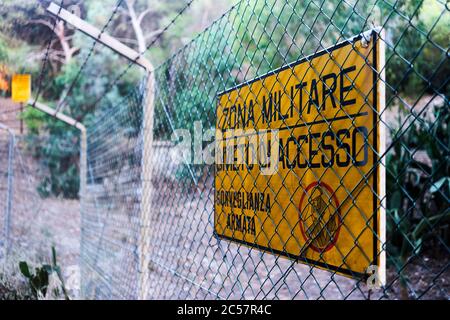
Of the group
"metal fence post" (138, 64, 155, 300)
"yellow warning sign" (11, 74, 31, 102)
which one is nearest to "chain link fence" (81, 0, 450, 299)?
"metal fence post" (138, 64, 155, 300)

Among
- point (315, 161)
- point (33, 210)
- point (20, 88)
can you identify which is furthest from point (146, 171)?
point (33, 210)

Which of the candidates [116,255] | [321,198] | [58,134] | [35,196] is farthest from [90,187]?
[58,134]

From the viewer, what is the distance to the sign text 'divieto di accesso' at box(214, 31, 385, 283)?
0.94 meters

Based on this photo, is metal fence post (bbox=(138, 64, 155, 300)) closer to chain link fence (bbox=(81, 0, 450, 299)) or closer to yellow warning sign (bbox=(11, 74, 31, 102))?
chain link fence (bbox=(81, 0, 450, 299))

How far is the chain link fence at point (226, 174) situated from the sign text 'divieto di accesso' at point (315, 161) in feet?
0.04

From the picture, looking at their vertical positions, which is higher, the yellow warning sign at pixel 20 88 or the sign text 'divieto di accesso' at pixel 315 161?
the yellow warning sign at pixel 20 88

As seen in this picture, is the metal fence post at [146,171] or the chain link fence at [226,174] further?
the metal fence post at [146,171]

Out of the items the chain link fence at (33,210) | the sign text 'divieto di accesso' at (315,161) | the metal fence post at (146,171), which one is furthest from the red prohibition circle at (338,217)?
the chain link fence at (33,210)

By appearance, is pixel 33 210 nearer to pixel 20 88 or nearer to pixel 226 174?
pixel 20 88

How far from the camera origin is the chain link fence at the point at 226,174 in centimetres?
106

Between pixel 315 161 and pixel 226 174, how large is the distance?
1.62 ft

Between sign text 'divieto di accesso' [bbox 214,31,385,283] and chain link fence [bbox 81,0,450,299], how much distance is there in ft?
0.04

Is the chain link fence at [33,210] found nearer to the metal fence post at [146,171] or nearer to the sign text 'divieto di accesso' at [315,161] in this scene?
the metal fence post at [146,171]

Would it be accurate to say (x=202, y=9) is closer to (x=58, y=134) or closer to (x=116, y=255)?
(x=58, y=134)
